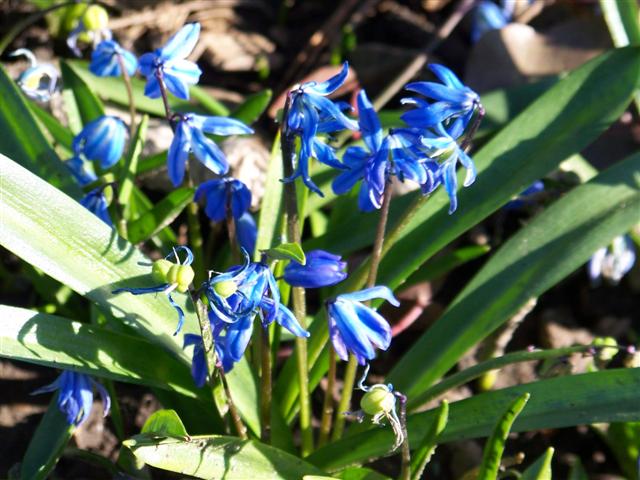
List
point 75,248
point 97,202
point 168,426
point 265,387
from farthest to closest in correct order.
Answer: point 97,202 < point 265,387 < point 75,248 < point 168,426

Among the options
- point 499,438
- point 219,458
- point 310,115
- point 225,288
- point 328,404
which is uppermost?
point 310,115

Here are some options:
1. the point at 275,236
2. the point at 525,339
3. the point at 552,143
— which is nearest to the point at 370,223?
the point at 275,236

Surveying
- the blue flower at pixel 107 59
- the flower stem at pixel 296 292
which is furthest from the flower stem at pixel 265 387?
the blue flower at pixel 107 59

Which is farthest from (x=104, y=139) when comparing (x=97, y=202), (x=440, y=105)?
(x=440, y=105)

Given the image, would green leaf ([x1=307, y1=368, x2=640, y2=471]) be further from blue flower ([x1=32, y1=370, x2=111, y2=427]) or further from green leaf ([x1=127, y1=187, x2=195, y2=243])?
green leaf ([x1=127, y1=187, x2=195, y2=243])

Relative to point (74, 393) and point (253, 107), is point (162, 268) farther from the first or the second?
point (253, 107)

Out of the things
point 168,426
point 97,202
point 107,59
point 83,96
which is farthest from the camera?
point 83,96
